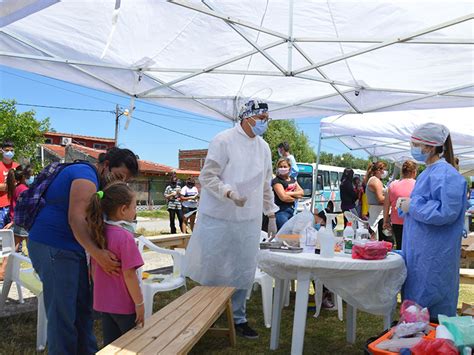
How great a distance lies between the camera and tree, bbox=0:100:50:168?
67.2ft

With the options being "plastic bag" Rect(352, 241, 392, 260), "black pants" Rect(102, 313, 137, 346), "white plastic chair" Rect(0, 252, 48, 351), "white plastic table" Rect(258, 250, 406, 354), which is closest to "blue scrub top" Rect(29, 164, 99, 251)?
"black pants" Rect(102, 313, 137, 346)

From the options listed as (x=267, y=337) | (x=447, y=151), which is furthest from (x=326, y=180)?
(x=447, y=151)

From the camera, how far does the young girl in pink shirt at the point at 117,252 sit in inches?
81.5

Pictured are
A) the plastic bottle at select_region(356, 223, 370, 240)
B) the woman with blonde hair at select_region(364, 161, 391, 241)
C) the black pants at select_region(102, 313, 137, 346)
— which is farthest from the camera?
the woman with blonde hair at select_region(364, 161, 391, 241)

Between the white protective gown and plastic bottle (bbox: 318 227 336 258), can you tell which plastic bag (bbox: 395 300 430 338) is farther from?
the white protective gown

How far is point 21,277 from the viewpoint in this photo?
3.44 m

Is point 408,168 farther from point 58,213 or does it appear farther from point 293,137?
point 293,137

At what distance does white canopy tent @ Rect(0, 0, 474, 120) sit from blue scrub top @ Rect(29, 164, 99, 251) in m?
1.71

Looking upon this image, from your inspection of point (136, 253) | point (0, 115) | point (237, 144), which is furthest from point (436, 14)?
point (0, 115)

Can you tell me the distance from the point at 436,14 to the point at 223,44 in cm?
233

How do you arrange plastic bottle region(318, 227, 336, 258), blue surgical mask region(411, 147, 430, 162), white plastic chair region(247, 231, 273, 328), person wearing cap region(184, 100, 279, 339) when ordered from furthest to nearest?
white plastic chair region(247, 231, 273, 328) < person wearing cap region(184, 100, 279, 339) < blue surgical mask region(411, 147, 430, 162) < plastic bottle region(318, 227, 336, 258)

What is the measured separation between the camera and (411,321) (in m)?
2.28

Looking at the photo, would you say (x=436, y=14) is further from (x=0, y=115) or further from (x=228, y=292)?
(x=0, y=115)

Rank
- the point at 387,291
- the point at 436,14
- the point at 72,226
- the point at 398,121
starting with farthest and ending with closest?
the point at 398,121, the point at 436,14, the point at 387,291, the point at 72,226
